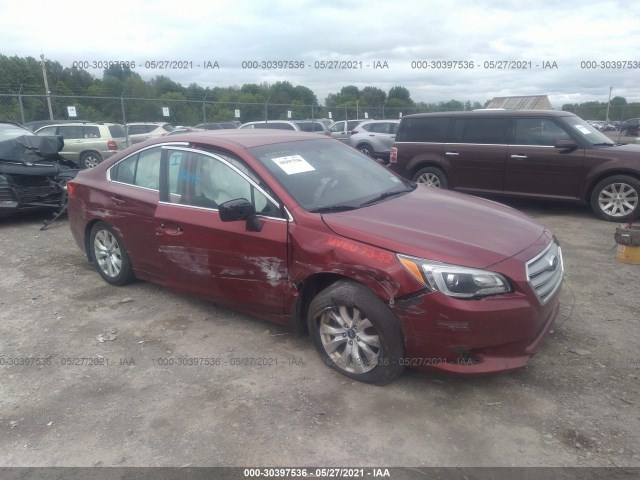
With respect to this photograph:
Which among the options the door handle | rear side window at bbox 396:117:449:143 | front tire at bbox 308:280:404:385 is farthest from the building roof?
front tire at bbox 308:280:404:385

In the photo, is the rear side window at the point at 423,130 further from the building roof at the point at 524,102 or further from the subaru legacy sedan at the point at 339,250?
the building roof at the point at 524,102

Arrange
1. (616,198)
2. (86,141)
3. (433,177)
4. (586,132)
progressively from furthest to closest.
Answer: (86,141)
(433,177)
(586,132)
(616,198)

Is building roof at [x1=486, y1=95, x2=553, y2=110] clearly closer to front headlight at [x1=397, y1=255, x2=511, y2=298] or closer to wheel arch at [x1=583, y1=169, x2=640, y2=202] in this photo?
wheel arch at [x1=583, y1=169, x2=640, y2=202]

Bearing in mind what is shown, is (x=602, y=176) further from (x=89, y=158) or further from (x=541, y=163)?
(x=89, y=158)

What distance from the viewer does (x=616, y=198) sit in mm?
7648

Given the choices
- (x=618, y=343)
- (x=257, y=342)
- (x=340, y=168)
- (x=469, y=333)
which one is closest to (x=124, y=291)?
(x=257, y=342)

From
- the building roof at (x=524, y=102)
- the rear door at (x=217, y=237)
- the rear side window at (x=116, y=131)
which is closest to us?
the rear door at (x=217, y=237)

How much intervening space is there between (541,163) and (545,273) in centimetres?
548

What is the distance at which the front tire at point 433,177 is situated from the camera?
365 inches

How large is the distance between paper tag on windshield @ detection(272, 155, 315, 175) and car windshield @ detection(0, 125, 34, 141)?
253 inches

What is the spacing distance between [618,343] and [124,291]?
444 centimetres

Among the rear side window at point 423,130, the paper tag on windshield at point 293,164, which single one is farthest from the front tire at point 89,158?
the paper tag on windshield at point 293,164

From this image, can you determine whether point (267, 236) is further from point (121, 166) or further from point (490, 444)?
point (121, 166)

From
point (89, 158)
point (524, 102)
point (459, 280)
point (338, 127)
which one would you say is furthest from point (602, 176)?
point (338, 127)
